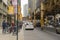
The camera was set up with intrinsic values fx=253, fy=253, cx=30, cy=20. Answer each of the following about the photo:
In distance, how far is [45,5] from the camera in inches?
2514

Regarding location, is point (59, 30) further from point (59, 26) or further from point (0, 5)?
point (0, 5)

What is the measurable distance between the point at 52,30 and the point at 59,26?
809cm

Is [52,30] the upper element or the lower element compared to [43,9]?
lower

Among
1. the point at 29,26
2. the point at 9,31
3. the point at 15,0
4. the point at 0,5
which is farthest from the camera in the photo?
the point at 0,5

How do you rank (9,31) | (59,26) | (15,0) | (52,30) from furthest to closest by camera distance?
(52,30)
(9,31)
(59,26)
(15,0)

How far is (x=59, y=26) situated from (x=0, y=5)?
3932cm

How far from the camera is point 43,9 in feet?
205

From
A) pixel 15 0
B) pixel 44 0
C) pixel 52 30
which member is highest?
pixel 44 0

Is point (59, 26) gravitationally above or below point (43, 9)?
below

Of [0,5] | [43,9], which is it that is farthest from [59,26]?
[0,5]

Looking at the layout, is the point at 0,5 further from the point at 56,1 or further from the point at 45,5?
the point at 56,1

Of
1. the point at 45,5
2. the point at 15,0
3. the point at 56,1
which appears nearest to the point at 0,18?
the point at 45,5

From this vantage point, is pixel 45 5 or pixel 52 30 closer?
pixel 52 30

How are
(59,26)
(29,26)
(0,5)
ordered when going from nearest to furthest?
(59,26), (29,26), (0,5)
